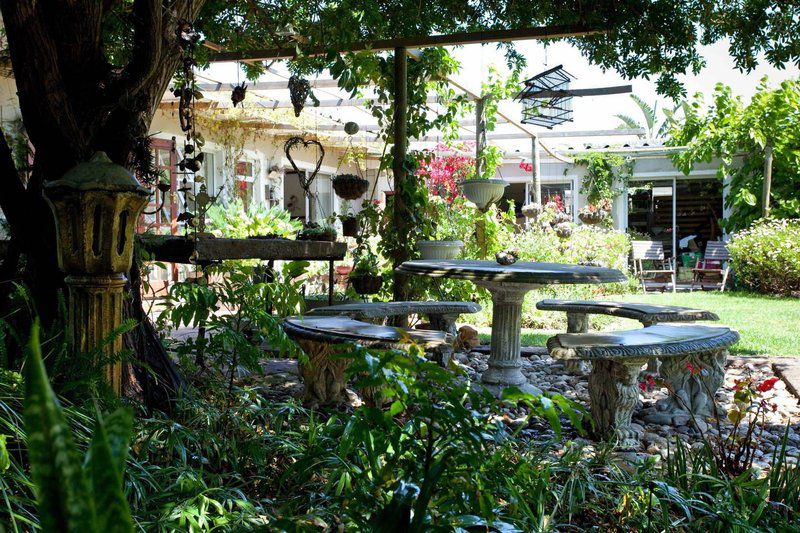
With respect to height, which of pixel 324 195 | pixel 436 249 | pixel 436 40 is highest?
pixel 436 40

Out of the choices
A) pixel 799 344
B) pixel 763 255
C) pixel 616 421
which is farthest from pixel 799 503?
pixel 763 255

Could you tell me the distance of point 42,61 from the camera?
110 inches

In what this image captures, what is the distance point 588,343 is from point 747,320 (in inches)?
208

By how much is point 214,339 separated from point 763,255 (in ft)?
33.4

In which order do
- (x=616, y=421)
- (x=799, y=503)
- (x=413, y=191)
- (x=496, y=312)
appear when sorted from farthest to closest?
(x=413, y=191)
(x=496, y=312)
(x=616, y=421)
(x=799, y=503)

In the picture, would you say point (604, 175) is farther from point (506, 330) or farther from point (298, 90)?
point (506, 330)

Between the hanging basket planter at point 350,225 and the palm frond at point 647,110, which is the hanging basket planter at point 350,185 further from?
the palm frond at point 647,110

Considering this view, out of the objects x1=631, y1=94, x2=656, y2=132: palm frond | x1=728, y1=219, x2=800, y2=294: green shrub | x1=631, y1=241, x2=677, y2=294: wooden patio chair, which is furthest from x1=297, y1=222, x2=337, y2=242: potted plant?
x1=631, y1=94, x2=656, y2=132: palm frond

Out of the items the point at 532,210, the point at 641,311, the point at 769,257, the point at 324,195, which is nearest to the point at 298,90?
the point at 641,311

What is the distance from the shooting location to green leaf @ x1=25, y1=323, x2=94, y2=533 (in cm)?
49

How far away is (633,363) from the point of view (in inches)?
136

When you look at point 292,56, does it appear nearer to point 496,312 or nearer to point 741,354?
point 496,312

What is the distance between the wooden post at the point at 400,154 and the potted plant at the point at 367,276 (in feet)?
0.66

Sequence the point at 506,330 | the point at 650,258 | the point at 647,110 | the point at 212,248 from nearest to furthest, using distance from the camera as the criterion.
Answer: the point at 212,248 → the point at 506,330 → the point at 650,258 → the point at 647,110
